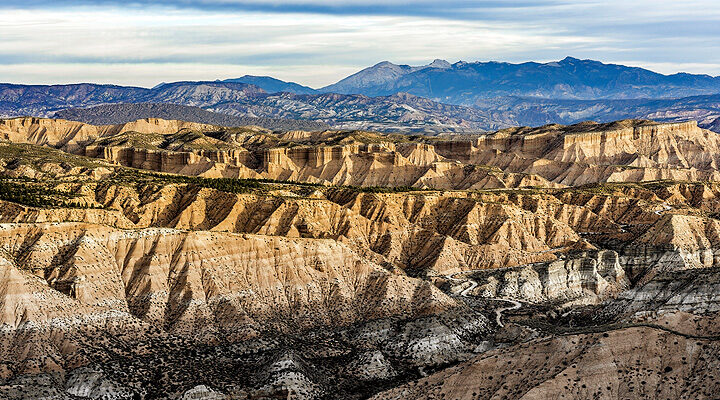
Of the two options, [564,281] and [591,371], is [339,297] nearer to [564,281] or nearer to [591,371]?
[564,281]

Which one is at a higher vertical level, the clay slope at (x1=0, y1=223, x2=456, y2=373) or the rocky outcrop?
the clay slope at (x1=0, y1=223, x2=456, y2=373)

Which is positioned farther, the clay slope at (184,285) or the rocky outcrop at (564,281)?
the rocky outcrop at (564,281)

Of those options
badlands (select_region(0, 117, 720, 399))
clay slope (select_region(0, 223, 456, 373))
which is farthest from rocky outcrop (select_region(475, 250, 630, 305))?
clay slope (select_region(0, 223, 456, 373))

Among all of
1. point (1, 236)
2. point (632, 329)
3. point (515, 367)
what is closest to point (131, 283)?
point (1, 236)

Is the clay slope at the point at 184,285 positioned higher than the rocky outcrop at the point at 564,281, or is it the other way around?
the clay slope at the point at 184,285

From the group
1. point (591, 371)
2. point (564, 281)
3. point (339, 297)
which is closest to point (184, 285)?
point (339, 297)

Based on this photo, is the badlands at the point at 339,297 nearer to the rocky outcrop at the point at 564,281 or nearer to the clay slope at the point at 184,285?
the clay slope at the point at 184,285

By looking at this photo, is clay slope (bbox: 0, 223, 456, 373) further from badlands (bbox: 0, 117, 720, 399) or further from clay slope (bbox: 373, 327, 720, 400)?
clay slope (bbox: 373, 327, 720, 400)

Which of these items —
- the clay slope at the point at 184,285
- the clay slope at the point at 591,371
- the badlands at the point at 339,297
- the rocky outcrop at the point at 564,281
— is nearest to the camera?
the clay slope at the point at 591,371

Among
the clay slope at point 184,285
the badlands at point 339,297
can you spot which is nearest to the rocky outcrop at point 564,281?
the badlands at point 339,297
